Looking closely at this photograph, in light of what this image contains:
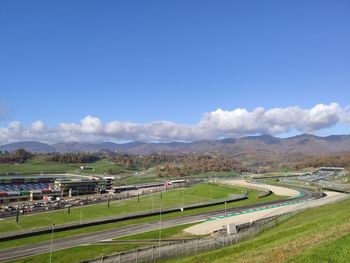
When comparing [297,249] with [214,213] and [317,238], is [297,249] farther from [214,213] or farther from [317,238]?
[214,213]

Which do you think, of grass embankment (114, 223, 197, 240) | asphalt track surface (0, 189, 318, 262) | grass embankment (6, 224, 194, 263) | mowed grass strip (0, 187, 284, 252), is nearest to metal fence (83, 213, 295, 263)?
grass embankment (6, 224, 194, 263)

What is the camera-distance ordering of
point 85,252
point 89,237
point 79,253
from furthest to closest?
1. point 89,237
2. point 85,252
3. point 79,253

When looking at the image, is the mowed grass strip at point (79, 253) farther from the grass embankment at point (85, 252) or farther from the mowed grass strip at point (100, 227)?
the mowed grass strip at point (100, 227)

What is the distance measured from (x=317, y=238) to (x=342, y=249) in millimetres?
5236

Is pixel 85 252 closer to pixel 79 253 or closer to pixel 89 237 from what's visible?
pixel 79 253

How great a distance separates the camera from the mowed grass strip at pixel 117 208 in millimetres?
90250

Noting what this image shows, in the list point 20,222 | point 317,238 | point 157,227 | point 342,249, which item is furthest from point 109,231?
point 342,249

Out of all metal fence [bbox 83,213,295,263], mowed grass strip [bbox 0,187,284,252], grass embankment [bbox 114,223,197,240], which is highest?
metal fence [bbox 83,213,295,263]

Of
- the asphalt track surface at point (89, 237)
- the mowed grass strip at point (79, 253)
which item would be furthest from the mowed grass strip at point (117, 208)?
the mowed grass strip at point (79, 253)

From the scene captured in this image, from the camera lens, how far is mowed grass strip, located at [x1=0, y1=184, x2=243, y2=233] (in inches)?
3553

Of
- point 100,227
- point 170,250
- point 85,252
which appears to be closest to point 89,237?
point 100,227

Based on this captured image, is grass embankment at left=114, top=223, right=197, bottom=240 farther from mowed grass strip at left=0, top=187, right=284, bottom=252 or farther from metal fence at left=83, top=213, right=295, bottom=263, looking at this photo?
metal fence at left=83, top=213, right=295, bottom=263

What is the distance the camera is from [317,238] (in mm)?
26312

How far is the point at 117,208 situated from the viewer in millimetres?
112625
